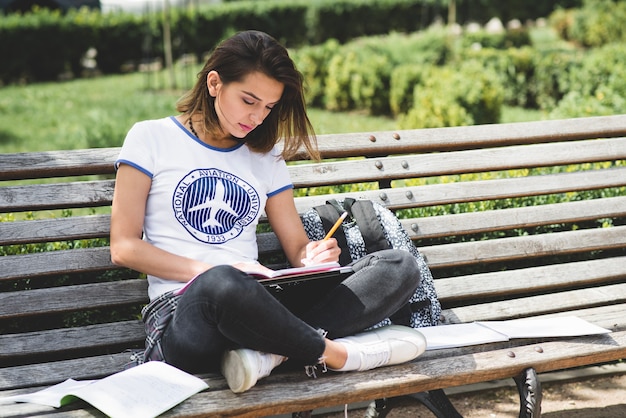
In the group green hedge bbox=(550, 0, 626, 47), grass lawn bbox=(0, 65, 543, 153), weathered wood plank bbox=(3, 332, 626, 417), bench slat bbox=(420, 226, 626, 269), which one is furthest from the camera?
green hedge bbox=(550, 0, 626, 47)

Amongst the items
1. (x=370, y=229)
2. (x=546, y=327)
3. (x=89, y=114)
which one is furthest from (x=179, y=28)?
(x=546, y=327)

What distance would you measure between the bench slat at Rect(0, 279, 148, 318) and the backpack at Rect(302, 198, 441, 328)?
71 centimetres

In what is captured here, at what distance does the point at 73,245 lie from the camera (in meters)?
3.37

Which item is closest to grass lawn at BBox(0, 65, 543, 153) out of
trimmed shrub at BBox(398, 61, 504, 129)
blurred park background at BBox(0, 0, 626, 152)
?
blurred park background at BBox(0, 0, 626, 152)

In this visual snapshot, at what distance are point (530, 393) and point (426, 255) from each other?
91 cm

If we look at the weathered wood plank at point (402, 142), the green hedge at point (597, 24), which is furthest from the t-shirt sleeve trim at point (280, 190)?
the green hedge at point (597, 24)

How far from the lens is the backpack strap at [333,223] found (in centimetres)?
314

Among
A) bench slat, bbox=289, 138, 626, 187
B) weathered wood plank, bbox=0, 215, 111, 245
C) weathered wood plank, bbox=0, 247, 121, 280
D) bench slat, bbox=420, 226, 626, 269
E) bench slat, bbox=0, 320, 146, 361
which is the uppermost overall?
bench slat, bbox=289, 138, 626, 187

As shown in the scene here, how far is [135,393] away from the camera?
2273 mm

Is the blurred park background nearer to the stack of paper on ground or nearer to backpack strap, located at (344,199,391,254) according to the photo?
backpack strap, located at (344,199,391,254)

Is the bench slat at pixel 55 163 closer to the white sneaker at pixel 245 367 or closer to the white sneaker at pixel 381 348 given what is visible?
the white sneaker at pixel 245 367

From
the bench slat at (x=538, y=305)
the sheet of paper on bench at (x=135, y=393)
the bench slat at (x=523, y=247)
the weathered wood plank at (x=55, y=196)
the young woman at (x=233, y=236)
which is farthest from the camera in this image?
the bench slat at (x=523, y=247)

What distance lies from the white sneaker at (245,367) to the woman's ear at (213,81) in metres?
0.98

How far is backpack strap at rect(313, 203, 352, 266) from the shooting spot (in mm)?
3143
